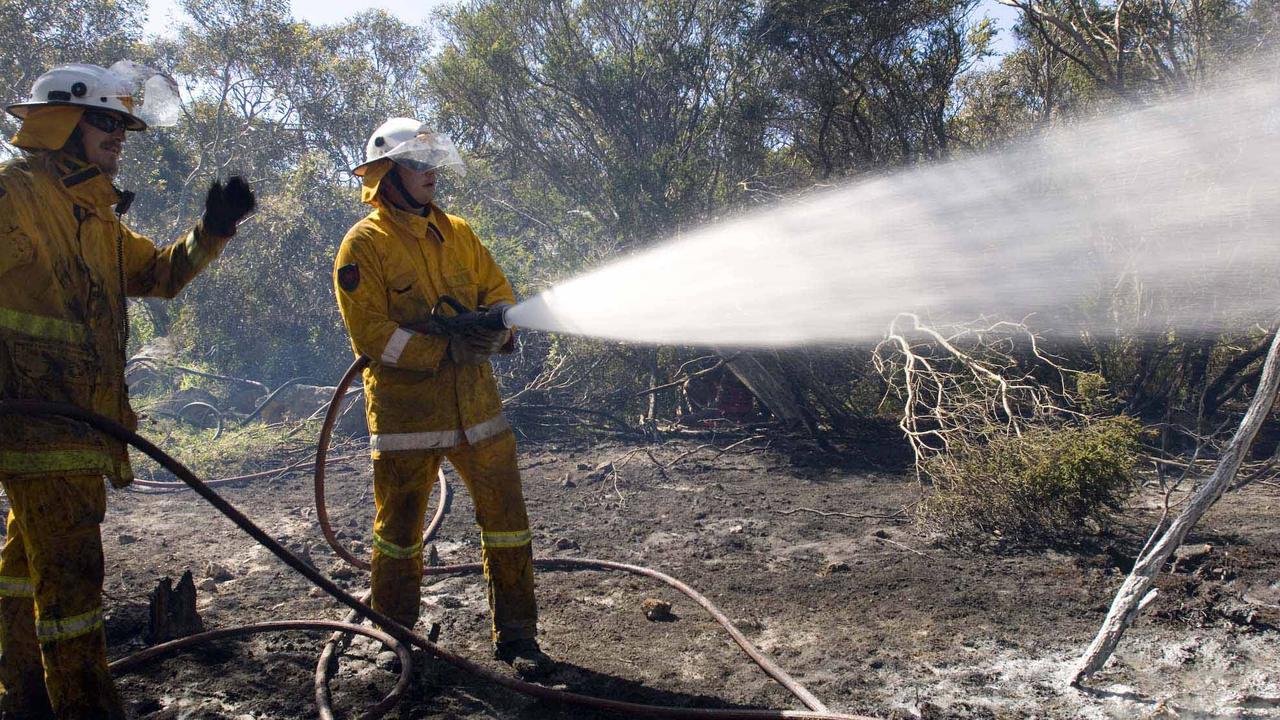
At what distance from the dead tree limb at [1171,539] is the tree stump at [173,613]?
381 cm

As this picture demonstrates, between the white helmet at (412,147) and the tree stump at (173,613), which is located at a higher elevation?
the white helmet at (412,147)

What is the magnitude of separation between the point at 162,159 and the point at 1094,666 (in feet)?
68.2

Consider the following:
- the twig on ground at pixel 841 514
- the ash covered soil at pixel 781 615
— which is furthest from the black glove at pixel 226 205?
the twig on ground at pixel 841 514

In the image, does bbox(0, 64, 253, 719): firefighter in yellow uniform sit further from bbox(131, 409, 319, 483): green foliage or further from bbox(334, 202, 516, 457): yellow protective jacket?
bbox(131, 409, 319, 483): green foliage

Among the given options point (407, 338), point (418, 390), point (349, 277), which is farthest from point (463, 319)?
A: point (349, 277)

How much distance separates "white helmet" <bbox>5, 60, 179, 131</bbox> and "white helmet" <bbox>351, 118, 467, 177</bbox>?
73 centimetres

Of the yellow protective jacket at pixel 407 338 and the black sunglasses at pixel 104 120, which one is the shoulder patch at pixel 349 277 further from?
the black sunglasses at pixel 104 120

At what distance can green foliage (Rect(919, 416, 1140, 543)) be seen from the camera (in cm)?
462

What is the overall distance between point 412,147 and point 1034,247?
6.69 meters

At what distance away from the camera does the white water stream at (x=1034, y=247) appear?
6902 mm

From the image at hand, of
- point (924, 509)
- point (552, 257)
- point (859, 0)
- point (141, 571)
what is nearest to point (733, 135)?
point (859, 0)

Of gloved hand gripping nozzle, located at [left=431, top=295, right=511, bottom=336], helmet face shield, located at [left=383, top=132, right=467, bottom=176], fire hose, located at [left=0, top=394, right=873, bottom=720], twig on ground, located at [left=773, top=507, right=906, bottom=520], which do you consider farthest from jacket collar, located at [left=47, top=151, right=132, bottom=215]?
twig on ground, located at [left=773, top=507, right=906, bottom=520]

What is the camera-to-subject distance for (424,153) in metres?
3.50

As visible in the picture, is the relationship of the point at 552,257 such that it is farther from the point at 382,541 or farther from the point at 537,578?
the point at 382,541
